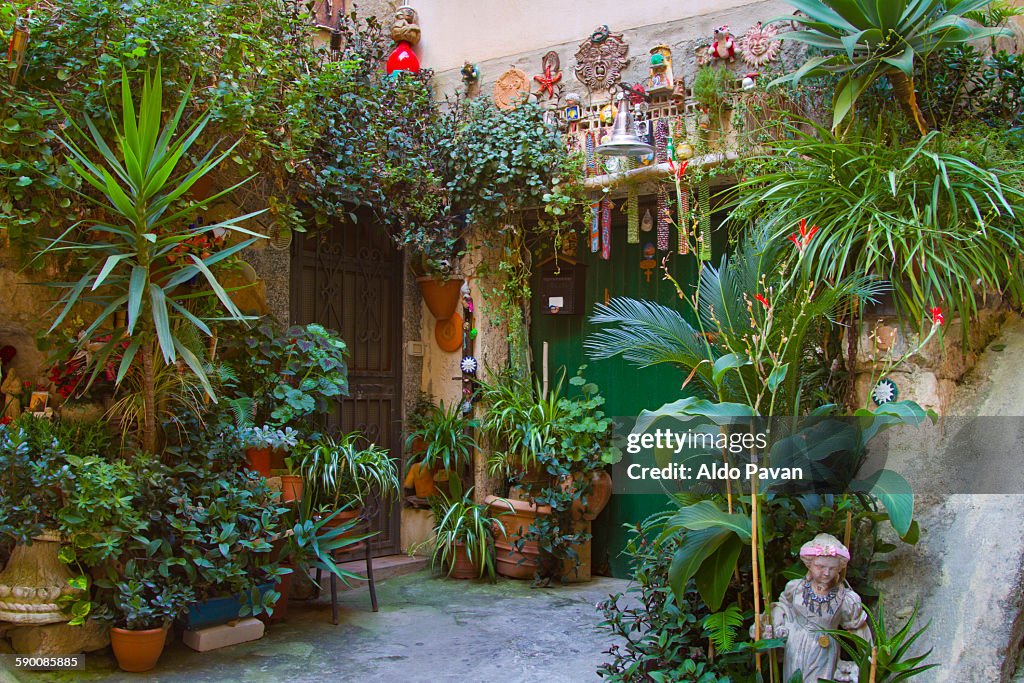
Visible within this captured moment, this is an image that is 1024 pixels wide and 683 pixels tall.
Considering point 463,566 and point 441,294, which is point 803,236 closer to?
point 441,294

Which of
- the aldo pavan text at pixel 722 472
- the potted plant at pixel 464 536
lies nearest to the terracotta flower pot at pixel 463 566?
the potted plant at pixel 464 536

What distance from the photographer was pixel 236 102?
14.4 ft

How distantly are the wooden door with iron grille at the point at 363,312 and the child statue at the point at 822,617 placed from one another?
3.31 m

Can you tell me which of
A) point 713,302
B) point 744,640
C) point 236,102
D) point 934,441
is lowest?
point 744,640

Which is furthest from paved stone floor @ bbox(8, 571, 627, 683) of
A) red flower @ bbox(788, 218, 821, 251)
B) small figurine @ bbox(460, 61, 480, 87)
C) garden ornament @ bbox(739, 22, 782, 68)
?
small figurine @ bbox(460, 61, 480, 87)

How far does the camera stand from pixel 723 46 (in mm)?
4969

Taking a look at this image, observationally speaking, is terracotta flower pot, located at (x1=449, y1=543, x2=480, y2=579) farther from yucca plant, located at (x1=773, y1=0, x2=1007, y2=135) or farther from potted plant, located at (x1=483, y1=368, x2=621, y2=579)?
yucca plant, located at (x1=773, y1=0, x2=1007, y2=135)

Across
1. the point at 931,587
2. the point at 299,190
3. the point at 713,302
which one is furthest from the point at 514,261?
the point at 931,587

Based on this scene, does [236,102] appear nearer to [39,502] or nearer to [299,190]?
[299,190]

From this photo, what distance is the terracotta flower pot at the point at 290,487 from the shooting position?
4648 mm

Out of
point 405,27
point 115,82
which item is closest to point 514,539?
point 115,82

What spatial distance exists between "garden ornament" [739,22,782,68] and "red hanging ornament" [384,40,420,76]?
2185 mm

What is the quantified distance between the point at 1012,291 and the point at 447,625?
3120 millimetres

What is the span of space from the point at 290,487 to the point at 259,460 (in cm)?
22
